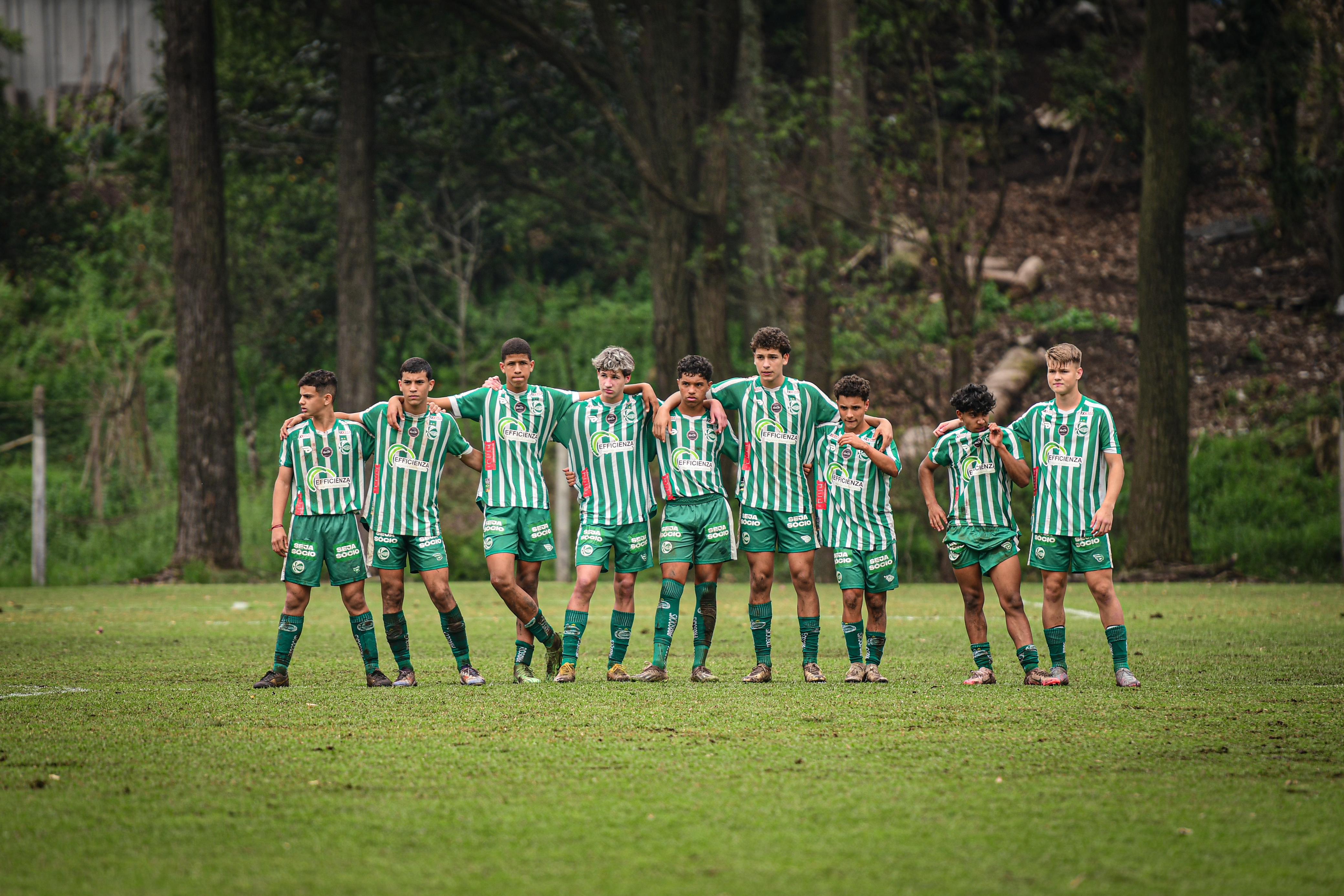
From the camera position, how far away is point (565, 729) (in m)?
5.95

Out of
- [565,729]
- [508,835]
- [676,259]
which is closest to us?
[508,835]

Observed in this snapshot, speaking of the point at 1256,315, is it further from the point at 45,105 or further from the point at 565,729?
the point at 45,105

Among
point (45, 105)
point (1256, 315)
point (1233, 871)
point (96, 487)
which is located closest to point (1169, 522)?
point (1256, 315)

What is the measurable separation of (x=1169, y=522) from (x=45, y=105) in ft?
87.1

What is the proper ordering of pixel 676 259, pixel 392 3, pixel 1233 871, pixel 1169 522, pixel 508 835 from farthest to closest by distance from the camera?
pixel 392 3 → pixel 676 259 → pixel 1169 522 → pixel 508 835 → pixel 1233 871

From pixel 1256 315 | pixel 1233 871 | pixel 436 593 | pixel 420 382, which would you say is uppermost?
pixel 1256 315

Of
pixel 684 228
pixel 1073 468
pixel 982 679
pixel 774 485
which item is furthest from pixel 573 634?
pixel 684 228

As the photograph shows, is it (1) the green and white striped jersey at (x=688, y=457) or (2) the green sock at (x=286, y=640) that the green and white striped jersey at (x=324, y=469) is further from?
(1) the green and white striped jersey at (x=688, y=457)

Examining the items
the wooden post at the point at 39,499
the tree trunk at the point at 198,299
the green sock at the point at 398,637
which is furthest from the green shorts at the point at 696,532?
the wooden post at the point at 39,499

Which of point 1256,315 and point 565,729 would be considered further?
point 1256,315

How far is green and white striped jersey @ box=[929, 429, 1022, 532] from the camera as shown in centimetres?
769

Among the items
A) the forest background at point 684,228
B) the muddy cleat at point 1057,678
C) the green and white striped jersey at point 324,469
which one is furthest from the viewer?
the forest background at point 684,228

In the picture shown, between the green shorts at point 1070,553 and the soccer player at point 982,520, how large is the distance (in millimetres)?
178

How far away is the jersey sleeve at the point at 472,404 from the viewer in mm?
8008
